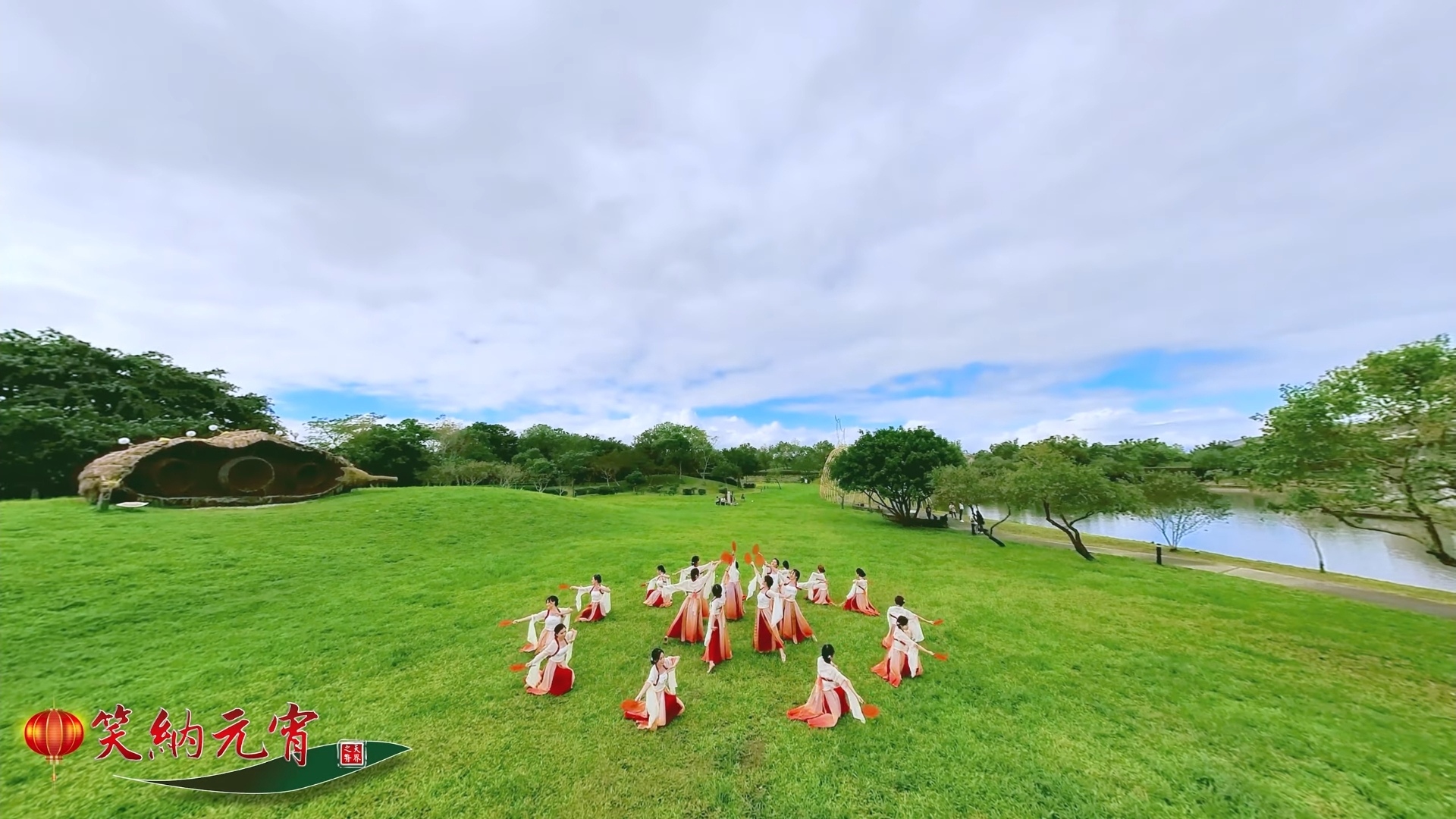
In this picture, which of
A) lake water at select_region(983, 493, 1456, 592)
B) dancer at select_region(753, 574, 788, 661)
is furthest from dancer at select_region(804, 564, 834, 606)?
lake water at select_region(983, 493, 1456, 592)

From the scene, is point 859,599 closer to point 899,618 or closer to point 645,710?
point 899,618

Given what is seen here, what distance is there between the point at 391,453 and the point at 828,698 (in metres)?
36.3

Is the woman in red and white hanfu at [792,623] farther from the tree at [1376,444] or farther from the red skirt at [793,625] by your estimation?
the tree at [1376,444]

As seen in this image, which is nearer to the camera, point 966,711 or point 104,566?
point 966,711

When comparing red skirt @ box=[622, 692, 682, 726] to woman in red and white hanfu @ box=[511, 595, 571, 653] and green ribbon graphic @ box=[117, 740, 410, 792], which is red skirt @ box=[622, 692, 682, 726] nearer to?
woman in red and white hanfu @ box=[511, 595, 571, 653]

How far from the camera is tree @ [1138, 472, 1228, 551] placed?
23.3 m

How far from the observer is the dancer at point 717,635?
828 cm

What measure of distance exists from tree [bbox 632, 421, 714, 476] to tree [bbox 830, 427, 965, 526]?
2964 cm

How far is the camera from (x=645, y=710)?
21.5 feet

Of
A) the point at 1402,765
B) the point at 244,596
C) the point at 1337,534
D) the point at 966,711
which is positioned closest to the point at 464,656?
the point at 244,596

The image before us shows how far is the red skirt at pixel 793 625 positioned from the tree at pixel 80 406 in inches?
1243

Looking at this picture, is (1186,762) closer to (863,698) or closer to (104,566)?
(863,698)

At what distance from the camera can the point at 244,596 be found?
35.8 feet

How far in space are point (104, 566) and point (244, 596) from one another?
3.28m
